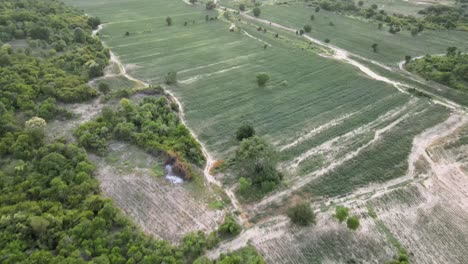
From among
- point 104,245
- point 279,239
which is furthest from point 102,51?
point 279,239

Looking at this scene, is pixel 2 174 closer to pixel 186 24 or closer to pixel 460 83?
pixel 186 24

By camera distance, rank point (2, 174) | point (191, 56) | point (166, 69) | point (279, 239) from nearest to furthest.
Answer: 1. point (279, 239)
2. point (2, 174)
3. point (166, 69)
4. point (191, 56)

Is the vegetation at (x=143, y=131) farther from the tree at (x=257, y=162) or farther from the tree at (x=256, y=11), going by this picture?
the tree at (x=256, y=11)

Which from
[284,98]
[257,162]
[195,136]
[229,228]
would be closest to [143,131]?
[195,136]

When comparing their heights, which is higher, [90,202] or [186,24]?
[186,24]

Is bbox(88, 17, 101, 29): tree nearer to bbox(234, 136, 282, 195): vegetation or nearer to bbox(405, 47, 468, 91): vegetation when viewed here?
bbox(234, 136, 282, 195): vegetation

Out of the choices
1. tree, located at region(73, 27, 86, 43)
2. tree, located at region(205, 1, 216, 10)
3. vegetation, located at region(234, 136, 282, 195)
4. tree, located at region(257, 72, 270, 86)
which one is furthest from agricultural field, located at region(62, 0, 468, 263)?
tree, located at region(205, 1, 216, 10)

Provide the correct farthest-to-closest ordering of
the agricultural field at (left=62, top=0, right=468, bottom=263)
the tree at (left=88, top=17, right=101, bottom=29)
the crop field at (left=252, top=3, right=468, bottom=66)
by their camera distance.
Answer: the tree at (left=88, top=17, right=101, bottom=29)
the crop field at (left=252, top=3, right=468, bottom=66)
the agricultural field at (left=62, top=0, right=468, bottom=263)
